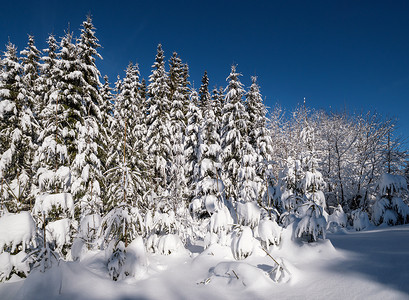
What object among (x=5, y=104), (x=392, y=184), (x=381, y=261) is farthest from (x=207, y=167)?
(x=5, y=104)

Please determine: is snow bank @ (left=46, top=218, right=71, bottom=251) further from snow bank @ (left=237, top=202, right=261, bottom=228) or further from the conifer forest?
snow bank @ (left=237, top=202, right=261, bottom=228)

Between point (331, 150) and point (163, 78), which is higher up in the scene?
point (163, 78)

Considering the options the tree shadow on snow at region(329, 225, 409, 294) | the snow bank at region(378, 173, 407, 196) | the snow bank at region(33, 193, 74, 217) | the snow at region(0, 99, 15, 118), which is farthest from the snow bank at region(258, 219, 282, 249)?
the snow at region(0, 99, 15, 118)

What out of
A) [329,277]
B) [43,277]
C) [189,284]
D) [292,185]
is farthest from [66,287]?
[292,185]

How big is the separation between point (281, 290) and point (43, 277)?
4.44 meters

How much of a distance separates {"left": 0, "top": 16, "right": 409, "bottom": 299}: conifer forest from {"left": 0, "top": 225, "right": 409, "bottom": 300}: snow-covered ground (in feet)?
0.41

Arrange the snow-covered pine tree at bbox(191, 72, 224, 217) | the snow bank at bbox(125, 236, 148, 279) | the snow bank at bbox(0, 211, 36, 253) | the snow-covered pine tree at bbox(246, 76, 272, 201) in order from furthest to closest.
→ 1. the snow-covered pine tree at bbox(246, 76, 272, 201)
2. the snow-covered pine tree at bbox(191, 72, 224, 217)
3. the snow bank at bbox(125, 236, 148, 279)
4. the snow bank at bbox(0, 211, 36, 253)

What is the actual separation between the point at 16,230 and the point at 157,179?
12.6m

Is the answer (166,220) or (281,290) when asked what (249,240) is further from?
(166,220)

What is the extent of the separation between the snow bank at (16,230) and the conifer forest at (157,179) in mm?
19

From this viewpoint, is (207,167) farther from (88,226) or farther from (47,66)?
(47,66)

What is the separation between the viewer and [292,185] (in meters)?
12.5

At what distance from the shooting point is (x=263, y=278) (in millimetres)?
4508

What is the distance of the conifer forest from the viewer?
557 cm
